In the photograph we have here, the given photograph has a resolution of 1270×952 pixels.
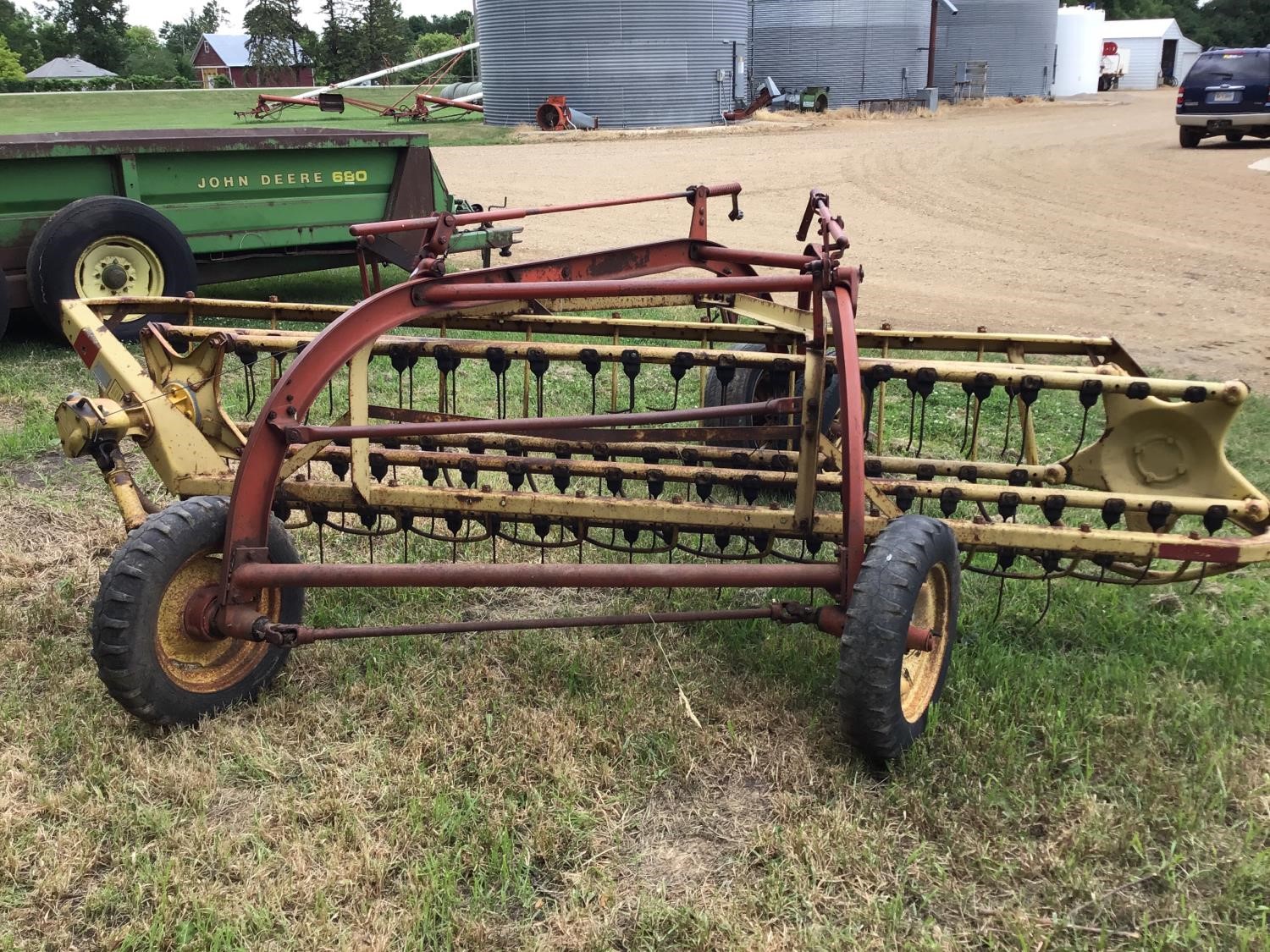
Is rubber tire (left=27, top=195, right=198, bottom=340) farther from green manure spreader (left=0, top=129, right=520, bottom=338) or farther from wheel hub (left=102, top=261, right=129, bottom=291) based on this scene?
wheel hub (left=102, top=261, right=129, bottom=291)

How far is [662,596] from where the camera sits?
14.1 feet

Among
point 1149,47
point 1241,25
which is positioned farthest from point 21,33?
point 1241,25

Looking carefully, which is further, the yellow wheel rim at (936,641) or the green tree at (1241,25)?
the green tree at (1241,25)

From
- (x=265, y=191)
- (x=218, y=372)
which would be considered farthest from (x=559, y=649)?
(x=265, y=191)

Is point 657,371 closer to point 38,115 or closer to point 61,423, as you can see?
point 61,423

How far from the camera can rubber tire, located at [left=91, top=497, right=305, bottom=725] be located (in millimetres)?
3027

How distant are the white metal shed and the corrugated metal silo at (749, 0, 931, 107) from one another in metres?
26.6

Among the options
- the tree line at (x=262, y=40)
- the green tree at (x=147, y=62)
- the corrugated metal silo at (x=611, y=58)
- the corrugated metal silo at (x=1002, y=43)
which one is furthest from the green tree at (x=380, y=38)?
the corrugated metal silo at (x=1002, y=43)

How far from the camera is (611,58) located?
29.8m

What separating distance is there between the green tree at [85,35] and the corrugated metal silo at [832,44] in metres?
57.4

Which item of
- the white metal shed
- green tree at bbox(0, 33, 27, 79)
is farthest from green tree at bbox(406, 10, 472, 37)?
the white metal shed

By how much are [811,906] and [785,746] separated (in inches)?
26.0

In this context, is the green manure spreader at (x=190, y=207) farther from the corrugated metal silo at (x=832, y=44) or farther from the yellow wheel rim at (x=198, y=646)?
the corrugated metal silo at (x=832, y=44)

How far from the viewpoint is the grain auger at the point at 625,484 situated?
10.1ft
